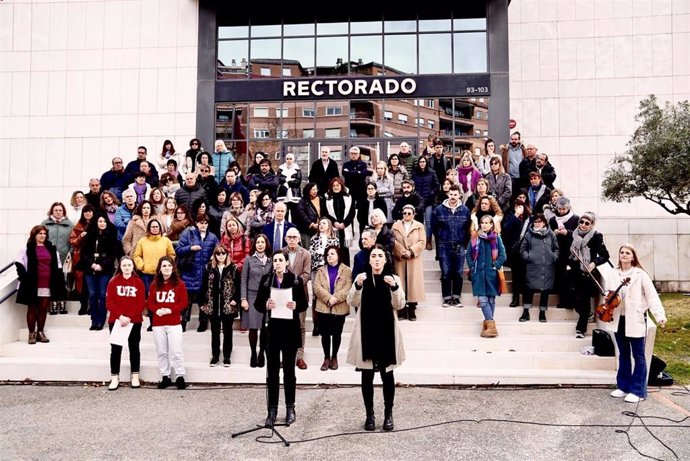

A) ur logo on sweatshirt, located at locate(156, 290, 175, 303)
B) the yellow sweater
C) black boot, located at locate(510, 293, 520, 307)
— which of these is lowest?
→ black boot, located at locate(510, 293, 520, 307)

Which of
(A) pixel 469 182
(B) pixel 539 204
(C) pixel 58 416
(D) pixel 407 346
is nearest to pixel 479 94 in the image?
(A) pixel 469 182

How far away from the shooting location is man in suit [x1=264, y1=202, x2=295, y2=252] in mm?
9828

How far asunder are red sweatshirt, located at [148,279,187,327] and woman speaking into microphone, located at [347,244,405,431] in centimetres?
303

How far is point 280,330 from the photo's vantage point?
658 centimetres

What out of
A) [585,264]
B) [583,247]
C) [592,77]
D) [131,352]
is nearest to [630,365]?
[585,264]

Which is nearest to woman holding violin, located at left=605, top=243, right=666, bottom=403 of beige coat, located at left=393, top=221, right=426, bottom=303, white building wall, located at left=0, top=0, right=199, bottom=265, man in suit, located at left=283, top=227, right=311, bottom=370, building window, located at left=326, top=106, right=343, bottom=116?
beige coat, located at left=393, top=221, right=426, bottom=303

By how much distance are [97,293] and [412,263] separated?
536 cm

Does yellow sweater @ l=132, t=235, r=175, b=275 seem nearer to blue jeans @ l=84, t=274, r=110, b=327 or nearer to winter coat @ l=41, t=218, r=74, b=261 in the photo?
blue jeans @ l=84, t=274, r=110, b=327

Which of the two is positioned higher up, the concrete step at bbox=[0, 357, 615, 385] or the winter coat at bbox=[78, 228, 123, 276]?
the winter coat at bbox=[78, 228, 123, 276]

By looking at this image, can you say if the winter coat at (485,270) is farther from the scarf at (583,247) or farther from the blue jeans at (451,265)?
the scarf at (583,247)

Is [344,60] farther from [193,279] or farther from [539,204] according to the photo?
[193,279]

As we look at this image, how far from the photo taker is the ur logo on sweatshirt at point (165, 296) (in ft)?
26.8

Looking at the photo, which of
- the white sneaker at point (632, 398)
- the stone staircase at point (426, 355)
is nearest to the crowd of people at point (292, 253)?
the stone staircase at point (426, 355)

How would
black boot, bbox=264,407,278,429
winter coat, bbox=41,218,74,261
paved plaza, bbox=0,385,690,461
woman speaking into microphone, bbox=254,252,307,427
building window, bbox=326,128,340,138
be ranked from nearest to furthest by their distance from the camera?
paved plaza, bbox=0,385,690,461
black boot, bbox=264,407,278,429
woman speaking into microphone, bbox=254,252,307,427
winter coat, bbox=41,218,74,261
building window, bbox=326,128,340,138
